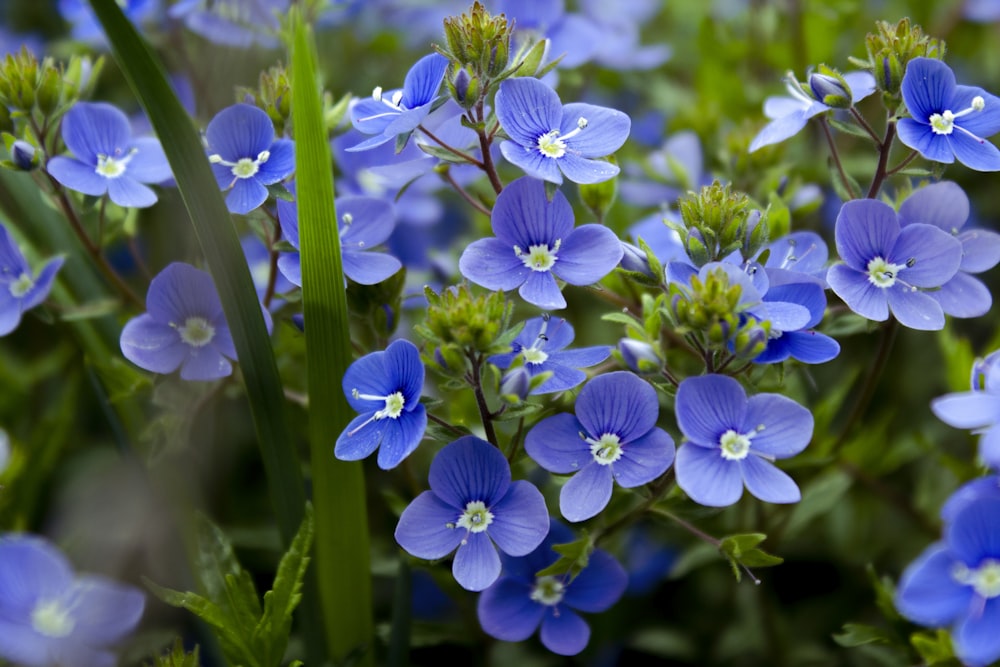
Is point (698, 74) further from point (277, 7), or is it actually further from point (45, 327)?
point (45, 327)

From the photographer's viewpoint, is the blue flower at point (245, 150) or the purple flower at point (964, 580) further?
the blue flower at point (245, 150)

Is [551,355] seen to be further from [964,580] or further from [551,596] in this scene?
[964,580]

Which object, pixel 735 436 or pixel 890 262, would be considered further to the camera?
pixel 890 262

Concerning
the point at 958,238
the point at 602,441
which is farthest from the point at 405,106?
the point at 958,238

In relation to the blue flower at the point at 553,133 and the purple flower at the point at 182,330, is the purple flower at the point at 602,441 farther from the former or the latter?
the purple flower at the point at 182,330

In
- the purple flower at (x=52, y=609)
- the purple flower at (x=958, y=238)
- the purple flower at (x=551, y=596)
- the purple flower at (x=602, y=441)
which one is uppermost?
the purple flower at (x=958, y=238)

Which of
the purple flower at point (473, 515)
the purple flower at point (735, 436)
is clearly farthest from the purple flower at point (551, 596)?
the purple flower at point (735, 436)

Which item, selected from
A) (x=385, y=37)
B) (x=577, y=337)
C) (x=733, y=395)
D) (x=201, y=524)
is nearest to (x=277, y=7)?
(x=385, y=37)
